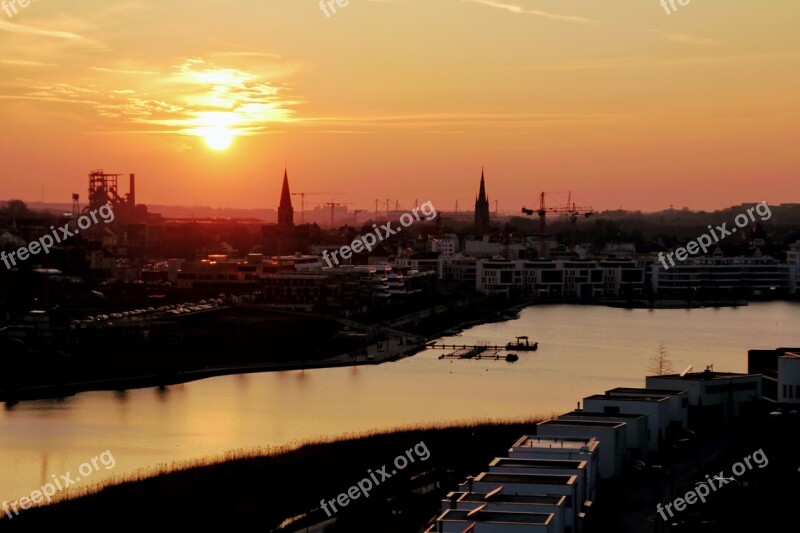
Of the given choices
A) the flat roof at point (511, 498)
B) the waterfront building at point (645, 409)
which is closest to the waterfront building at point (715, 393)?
the waterfront building at point (645, 409)

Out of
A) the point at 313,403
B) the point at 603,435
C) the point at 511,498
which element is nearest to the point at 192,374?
the point at 313,403

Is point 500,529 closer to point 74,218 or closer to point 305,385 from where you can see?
point 305,385

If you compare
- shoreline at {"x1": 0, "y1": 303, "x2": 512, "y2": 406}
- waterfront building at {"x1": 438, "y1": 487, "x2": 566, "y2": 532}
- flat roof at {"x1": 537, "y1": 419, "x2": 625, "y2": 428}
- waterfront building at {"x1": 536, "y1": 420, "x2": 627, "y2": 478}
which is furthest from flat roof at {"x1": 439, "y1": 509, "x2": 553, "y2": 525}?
shoreline at {"x1": 0, "y1": 303, "x2": 512, "y2": 406}

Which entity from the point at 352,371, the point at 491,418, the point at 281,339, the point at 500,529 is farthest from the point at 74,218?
the point at 500,529

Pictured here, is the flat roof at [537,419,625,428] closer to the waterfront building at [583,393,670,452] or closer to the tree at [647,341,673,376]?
the waterfront building at [583,393,670,452]

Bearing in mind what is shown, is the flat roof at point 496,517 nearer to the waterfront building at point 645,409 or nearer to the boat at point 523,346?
the waterfront building at point 645,409

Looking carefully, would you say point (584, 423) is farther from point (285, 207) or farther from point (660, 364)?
point (285, 207)
